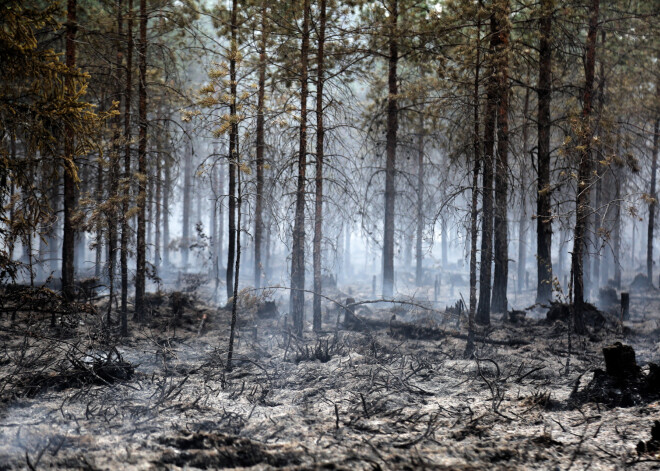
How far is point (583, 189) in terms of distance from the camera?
393 inches

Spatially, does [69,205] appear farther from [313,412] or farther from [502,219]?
[502,219]

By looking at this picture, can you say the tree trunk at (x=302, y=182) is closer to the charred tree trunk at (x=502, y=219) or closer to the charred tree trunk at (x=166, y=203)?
the charred tree trunk at (x=166, y=203)

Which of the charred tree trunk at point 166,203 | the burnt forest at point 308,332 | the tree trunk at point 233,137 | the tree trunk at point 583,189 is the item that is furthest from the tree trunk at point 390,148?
the charred tree trunk at point 166,203

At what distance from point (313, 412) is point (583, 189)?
725cm

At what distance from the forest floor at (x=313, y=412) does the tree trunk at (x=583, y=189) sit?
146 centimetres

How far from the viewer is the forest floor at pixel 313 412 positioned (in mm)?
5082

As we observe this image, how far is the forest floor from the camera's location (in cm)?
508

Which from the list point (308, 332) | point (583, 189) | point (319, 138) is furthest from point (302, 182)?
point (583, 189)

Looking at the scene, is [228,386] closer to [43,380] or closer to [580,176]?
[43,380]

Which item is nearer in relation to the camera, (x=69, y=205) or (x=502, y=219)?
(x=69, y=205)

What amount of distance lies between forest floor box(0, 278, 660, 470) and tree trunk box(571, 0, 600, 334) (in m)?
A: 1.46

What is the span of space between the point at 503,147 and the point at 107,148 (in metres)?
9.61

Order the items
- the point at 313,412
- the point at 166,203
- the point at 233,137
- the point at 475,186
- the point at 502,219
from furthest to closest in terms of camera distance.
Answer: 1. the point at 166,203
2. the point at 502,219
3. the point at 475,186
4. the point at 233,137
5. the point at 313,412

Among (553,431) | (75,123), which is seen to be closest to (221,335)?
(75,123)
